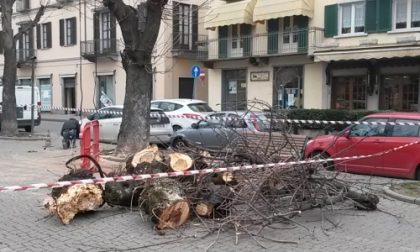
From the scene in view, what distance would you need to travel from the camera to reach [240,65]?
3156 cm

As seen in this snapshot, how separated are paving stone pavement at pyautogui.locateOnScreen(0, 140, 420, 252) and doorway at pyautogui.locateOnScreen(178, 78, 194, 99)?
2726 centimetres

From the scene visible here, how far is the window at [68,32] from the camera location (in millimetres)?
39594

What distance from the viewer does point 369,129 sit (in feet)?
39.0

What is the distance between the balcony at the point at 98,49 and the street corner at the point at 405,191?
2902cm

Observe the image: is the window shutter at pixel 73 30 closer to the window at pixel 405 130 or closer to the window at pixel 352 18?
the window at pixel 352 18

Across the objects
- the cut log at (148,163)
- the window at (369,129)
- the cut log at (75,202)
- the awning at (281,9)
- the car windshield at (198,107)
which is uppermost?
the awning at (281,9)

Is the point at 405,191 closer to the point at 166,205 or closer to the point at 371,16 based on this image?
the point at 166,205

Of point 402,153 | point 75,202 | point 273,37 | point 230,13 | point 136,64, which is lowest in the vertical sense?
point 75,202

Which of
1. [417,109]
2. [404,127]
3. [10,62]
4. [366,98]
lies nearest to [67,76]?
[10,62]

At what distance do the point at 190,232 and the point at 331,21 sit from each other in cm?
2185

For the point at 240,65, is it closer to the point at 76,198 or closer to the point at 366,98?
the point at 366,98

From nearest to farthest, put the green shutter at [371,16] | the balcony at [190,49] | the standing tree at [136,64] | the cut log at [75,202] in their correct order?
1. the cut log at [75,202]
2. the standing tree at [136,64]
3. the green shutter at [371,16]
4. the balcony at [190,49]

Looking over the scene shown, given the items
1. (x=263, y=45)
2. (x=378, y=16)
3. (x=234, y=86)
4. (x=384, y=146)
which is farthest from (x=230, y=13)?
(x=384, y=146)

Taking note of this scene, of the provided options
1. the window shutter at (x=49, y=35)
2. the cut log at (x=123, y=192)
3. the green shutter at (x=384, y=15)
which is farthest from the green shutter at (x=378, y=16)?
the window shutter at (x=49, y=35)
